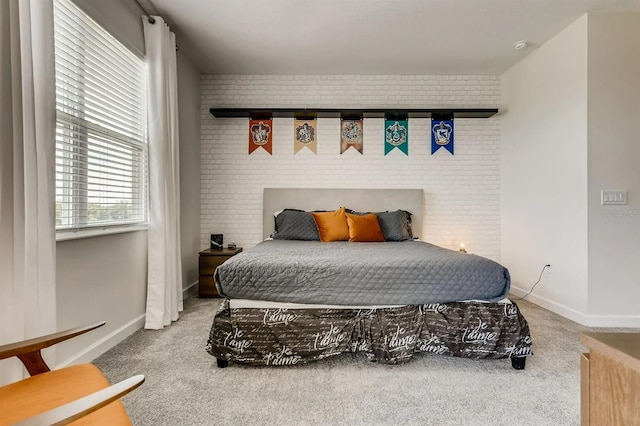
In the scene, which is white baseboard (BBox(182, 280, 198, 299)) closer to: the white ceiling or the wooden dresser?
the white ceiling

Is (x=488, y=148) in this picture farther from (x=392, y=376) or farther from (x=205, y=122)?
(x=205, y=122)

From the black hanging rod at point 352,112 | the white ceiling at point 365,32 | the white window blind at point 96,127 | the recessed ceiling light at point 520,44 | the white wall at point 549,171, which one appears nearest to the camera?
the white window blind at point 96,127

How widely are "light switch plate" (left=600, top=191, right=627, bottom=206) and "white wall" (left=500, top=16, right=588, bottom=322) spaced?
0.15m

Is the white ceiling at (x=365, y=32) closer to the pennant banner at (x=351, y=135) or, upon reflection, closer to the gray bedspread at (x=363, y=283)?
the pennant banner at (x=351, y=135)

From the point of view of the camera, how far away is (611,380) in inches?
24.9

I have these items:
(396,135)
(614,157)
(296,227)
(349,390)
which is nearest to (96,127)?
(296,227)

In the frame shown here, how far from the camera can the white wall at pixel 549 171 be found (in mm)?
2904

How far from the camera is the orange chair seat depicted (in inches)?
34.1

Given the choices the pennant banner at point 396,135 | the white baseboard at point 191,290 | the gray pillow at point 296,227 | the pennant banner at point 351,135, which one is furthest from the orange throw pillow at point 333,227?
the white baseboard at point 191,290

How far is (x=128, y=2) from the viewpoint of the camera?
254 cm

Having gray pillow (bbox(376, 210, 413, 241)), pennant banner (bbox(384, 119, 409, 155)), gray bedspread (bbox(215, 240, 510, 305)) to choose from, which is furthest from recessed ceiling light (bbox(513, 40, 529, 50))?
gray bedspread (bbox(215, 240, 510, 305))

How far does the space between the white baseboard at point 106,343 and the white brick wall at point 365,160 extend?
5.42 ft

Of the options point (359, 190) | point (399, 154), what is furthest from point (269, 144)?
point (399, 154)

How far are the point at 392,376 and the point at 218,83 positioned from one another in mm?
3896
